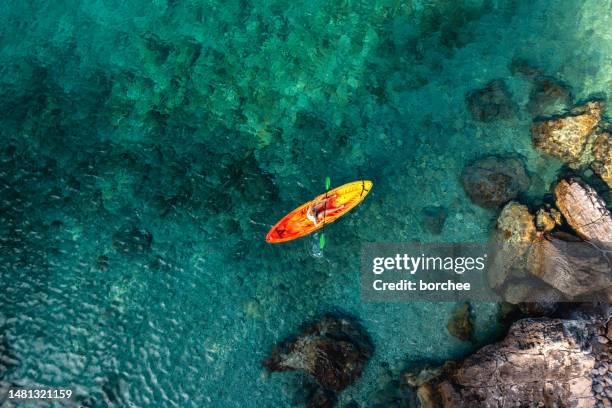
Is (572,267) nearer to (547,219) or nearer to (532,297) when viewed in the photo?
(532,297)

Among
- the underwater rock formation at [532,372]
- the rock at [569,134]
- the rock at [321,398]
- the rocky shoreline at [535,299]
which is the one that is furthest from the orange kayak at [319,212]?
the rock at [569,134]

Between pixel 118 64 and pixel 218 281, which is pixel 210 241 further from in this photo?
pixel 118 64

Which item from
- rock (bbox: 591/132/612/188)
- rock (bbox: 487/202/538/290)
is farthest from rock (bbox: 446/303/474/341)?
rock (bbox: 591/132/612/188)

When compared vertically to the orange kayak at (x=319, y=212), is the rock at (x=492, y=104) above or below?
above

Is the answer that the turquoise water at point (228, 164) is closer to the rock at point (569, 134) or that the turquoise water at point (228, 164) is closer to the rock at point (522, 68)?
the rock at point (522, 68)

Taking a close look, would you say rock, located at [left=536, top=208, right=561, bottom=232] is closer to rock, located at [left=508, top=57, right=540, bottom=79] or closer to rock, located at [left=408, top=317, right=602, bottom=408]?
rock, located at [left=408, top=317, right=602, bottom=408]
